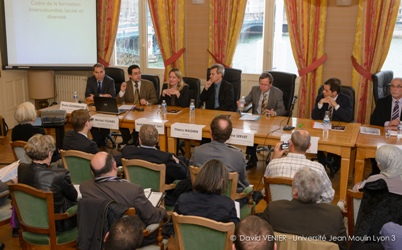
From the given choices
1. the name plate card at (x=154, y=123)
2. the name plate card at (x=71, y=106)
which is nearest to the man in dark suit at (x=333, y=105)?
the name plate card at (x=154, y=123)

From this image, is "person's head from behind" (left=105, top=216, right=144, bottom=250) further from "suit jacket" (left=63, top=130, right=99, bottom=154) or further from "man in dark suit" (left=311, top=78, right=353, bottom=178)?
"man in dark suit" (left=311, top=78, right=353, bottom=178)

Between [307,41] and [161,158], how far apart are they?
3977 millimetres

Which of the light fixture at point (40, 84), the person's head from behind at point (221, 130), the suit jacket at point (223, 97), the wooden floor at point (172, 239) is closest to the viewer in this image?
the person's head from behind at point (221, 130)

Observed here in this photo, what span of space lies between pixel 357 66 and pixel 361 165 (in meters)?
2.57

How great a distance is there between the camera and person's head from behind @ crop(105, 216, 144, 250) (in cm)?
246

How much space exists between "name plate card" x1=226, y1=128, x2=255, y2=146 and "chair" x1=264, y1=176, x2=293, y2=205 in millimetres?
1450

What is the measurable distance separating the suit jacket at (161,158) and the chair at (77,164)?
35 centimetres

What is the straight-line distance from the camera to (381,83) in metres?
6.61

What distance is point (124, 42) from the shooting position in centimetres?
888

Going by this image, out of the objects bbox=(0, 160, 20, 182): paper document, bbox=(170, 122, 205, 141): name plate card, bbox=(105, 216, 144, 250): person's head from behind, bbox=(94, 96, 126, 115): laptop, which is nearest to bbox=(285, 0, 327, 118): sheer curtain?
bbox=(170, 122, 205, 141): name plate card

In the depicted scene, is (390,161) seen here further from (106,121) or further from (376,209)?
(106,121)

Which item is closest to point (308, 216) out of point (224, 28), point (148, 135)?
point (148, 135)

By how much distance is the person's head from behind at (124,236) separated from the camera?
2455 millimetres

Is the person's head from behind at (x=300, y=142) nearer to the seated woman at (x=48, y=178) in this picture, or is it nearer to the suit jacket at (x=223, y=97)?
the seated woman at (x=48, y=178)
